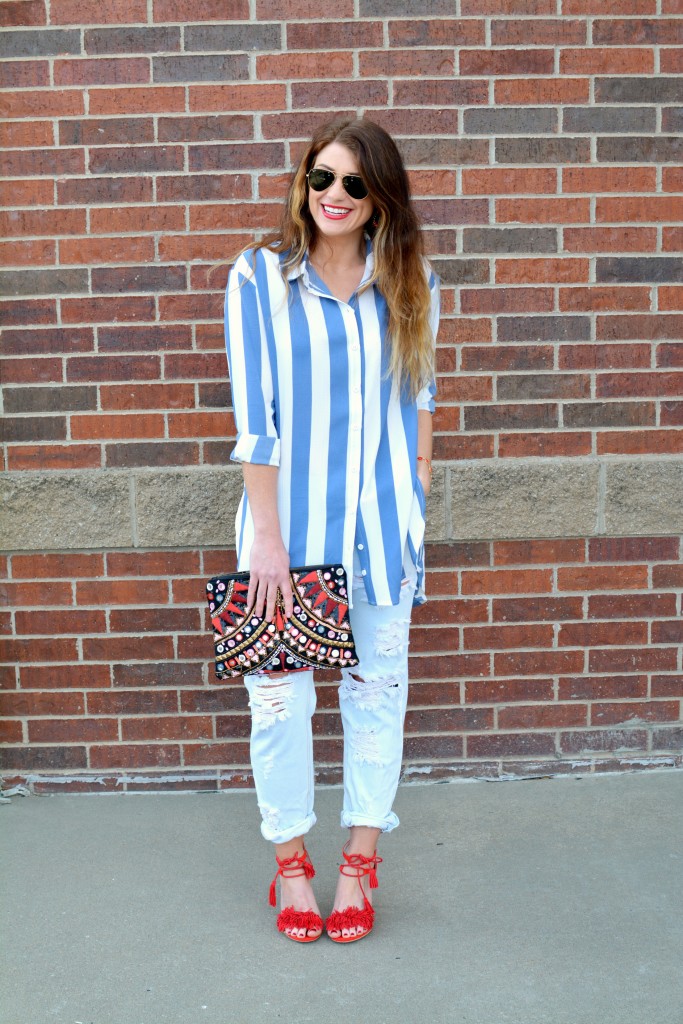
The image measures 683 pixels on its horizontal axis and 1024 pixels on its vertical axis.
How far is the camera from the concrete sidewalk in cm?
247

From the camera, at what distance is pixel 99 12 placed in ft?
11.3

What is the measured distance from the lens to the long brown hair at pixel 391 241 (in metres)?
2.62

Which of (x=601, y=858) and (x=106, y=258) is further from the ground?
(x=106, y=258)

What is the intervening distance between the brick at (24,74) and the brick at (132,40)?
6.4 inches

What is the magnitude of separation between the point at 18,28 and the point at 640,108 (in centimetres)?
207

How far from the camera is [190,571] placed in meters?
3.62

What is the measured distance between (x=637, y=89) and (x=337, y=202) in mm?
1507

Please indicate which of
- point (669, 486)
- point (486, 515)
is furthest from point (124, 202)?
point (669, 486)

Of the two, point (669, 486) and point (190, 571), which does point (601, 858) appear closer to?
point (669, 486)

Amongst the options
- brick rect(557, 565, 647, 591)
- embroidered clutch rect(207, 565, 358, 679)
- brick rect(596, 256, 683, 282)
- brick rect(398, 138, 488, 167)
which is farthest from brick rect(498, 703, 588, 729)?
brick rect(398, 138, 488, 167)

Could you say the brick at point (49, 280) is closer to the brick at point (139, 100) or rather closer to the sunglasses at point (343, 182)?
the brick at point (139, 100)

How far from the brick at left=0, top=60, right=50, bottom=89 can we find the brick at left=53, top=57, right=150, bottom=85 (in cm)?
4

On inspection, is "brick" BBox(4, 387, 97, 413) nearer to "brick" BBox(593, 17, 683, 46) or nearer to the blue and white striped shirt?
the blue and white striped shirt

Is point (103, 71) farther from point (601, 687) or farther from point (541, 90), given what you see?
point (601, 687)
